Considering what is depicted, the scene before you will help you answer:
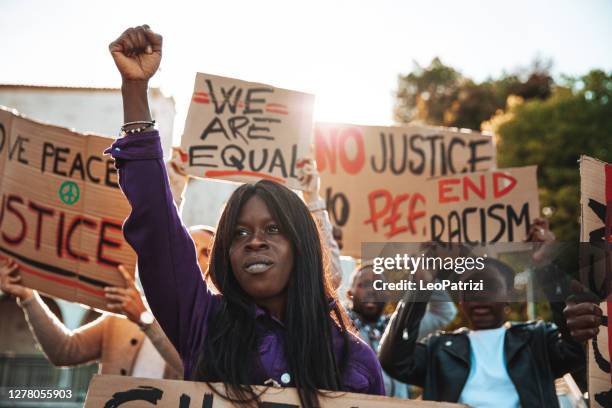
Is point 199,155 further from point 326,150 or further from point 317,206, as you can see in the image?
point 326,150

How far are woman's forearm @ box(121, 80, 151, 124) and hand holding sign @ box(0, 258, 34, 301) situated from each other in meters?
2.07

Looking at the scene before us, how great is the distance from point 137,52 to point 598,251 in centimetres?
160

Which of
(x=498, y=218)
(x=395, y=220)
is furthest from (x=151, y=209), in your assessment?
(x=395, y=220)

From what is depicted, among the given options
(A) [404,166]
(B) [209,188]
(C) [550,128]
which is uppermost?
(C) [550,128]

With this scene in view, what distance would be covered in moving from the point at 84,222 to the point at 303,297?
217 centimetres

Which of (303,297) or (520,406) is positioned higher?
(303,297)

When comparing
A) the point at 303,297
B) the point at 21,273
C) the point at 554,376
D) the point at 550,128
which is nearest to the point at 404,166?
the point at 554,376

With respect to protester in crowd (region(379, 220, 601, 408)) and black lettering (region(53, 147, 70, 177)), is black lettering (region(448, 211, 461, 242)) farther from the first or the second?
black lettering (region(53, 147, 70, 177))

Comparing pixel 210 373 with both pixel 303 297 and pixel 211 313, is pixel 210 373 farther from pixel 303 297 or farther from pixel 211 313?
pixel 303 297

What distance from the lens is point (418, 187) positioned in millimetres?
5016

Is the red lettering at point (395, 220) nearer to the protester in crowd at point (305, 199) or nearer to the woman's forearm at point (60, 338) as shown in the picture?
the protester in crowd at point (305, 199)

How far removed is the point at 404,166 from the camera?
5160 mm

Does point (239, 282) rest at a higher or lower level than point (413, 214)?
lower

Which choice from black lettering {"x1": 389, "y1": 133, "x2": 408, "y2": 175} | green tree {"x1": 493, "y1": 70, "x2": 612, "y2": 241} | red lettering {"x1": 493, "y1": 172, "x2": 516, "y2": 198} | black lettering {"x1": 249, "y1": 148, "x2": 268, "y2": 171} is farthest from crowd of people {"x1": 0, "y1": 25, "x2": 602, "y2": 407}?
green tree {"x1": 493, "y1": 70, "x2": 612, "y2": 241}
